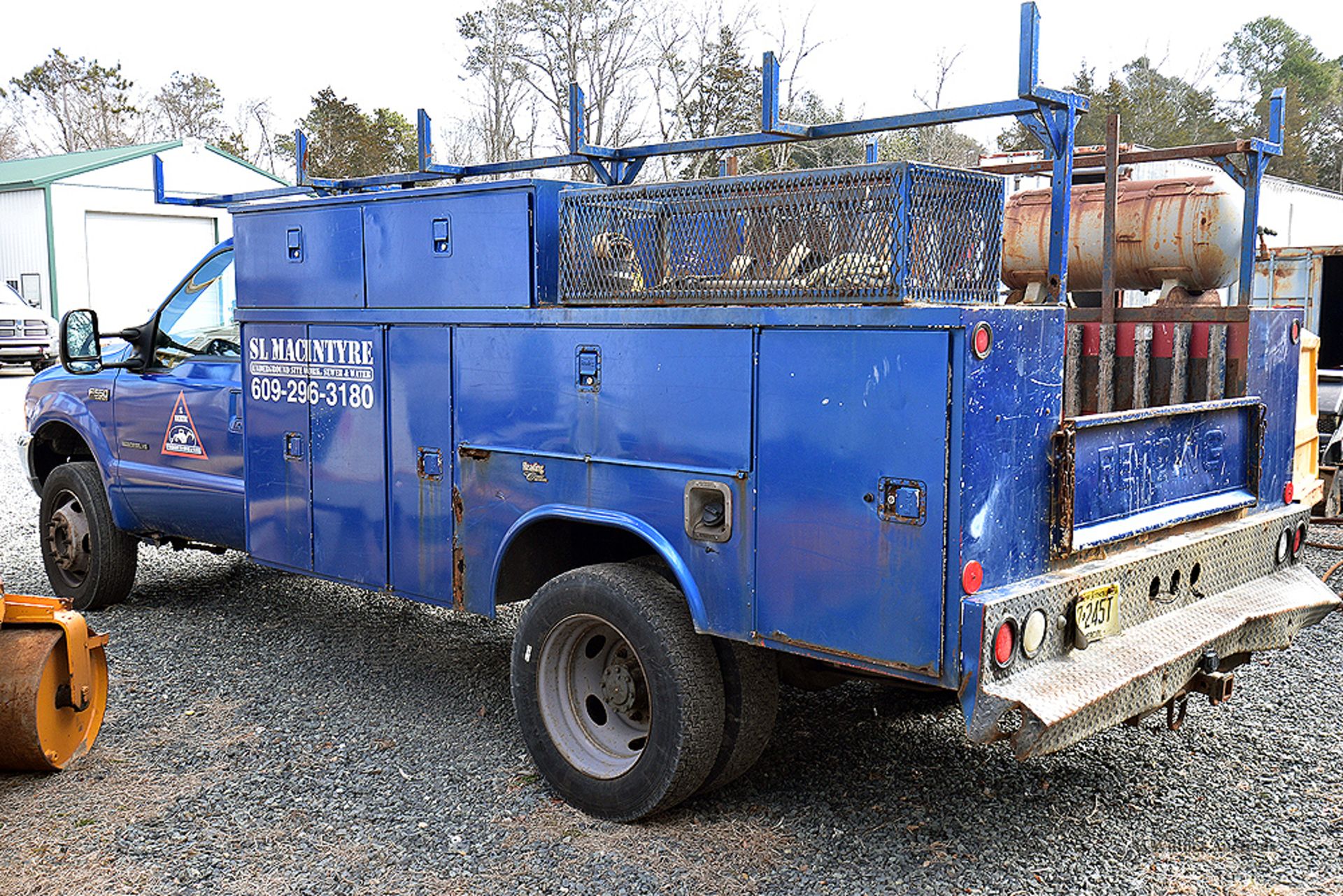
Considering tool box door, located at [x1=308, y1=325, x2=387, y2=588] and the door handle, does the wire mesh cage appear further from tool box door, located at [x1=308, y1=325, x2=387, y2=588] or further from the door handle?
the door handle

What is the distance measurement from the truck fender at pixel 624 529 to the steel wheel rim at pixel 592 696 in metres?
0.33

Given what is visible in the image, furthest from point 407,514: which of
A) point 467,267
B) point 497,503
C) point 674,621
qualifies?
point 674,621

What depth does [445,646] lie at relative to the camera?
612 centimetres

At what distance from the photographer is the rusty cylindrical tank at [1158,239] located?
16.3ft

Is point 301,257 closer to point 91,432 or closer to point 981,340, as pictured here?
point 91,432

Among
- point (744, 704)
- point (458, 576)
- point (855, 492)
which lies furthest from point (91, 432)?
point (855, 492)

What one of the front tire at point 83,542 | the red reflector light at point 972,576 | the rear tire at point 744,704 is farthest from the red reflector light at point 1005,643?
the front tire at point 83,542

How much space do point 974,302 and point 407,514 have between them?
2414 millimetres

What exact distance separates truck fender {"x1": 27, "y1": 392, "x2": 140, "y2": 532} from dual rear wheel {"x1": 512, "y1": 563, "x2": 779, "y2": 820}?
3306 mm

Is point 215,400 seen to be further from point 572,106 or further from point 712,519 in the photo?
point 712,519

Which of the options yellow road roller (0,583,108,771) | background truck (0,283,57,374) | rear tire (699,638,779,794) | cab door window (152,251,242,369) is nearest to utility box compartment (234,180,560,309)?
cab door window (152,251,242,369)

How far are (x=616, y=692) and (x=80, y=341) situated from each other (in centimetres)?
415

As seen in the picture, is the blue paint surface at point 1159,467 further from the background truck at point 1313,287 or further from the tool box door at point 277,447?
the background truck at point 1313,287

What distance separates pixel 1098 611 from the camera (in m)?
3.65
